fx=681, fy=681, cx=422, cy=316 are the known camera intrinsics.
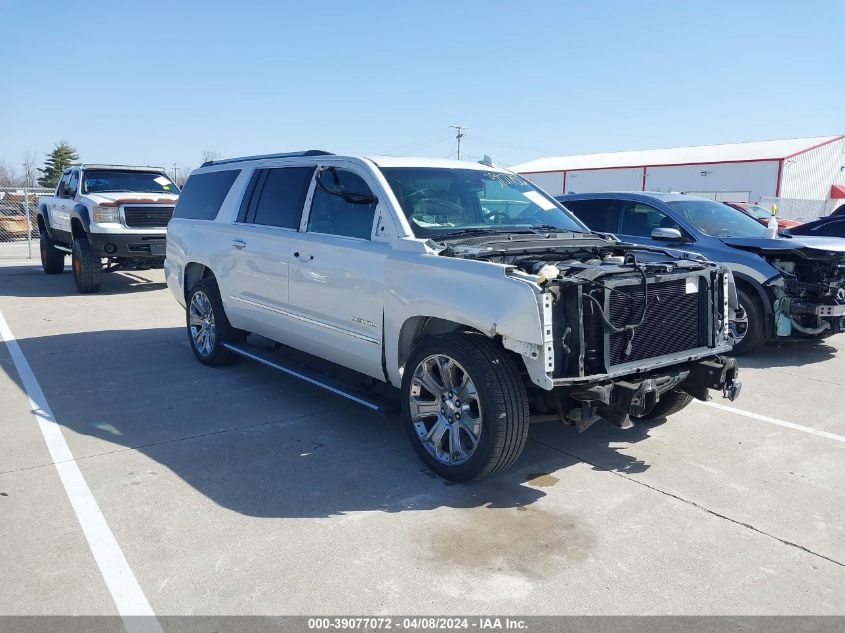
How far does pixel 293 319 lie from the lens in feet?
18.6

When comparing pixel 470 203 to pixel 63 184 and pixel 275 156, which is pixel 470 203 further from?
pixel 63 184

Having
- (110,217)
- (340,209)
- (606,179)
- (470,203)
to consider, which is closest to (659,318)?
(470,203)

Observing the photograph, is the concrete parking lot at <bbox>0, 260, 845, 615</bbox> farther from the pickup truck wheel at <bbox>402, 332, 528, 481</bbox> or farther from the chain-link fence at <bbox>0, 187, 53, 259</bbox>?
the chain-link fence at <bbox>0, 187, 53, 259</bbox>

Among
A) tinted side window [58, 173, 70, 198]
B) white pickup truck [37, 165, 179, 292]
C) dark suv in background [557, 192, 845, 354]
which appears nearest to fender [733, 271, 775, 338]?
dark suv in background [557, 192, 845, 354]

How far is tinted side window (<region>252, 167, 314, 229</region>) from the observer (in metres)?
5.71

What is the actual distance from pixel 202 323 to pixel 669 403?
4.67 metres

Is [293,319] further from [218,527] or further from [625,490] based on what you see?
[625,490]

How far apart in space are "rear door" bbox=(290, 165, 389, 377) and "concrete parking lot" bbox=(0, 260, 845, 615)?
2.14 ft

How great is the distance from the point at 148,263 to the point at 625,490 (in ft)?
36.6

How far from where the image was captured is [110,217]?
12.1m

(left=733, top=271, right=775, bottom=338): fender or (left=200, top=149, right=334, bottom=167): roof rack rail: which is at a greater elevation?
(left=200, top=149, right=334, bottom=167): roof rack rail

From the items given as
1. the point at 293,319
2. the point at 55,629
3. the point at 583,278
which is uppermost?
the point at 583,278

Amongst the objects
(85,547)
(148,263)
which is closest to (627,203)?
(85,547)

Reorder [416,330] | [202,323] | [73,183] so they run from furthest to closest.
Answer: [73,183], [202,323], [416,330]
